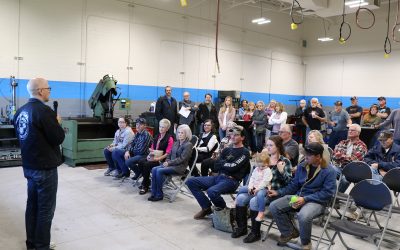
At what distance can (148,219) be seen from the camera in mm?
4152

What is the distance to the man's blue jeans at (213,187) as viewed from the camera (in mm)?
3930

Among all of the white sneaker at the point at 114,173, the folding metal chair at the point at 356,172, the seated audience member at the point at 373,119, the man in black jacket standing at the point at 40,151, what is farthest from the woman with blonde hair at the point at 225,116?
the man in black jacket standing at the point at 40,151

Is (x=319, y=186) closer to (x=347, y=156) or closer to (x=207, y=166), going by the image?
(x=347, y=156)

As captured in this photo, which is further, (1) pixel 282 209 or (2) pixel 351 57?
(2) pixel 351 57

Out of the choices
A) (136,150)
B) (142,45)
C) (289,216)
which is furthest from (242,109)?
(289,216)

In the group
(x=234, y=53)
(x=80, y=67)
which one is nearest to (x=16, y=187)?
(x=80, y=67)

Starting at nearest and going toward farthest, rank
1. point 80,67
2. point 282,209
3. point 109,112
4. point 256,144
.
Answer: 1. point 282,209
2. point 109,112
3. point 80,67
4. point 256,144

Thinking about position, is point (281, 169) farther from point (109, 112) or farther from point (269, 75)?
point (269, 75)

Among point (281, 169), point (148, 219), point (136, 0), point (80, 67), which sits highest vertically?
point (136, 0)

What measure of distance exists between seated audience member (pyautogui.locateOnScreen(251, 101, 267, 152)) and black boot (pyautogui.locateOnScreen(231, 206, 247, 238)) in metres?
5.32

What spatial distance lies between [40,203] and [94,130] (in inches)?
198

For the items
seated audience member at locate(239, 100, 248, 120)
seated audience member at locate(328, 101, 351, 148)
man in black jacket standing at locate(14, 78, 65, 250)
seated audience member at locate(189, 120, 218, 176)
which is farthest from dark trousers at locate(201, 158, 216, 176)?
seated audience member at locate(239, 100, 248, 120)

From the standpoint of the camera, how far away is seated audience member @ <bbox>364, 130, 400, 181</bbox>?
4371 mm

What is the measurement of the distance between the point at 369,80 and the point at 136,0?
880 centimetres
